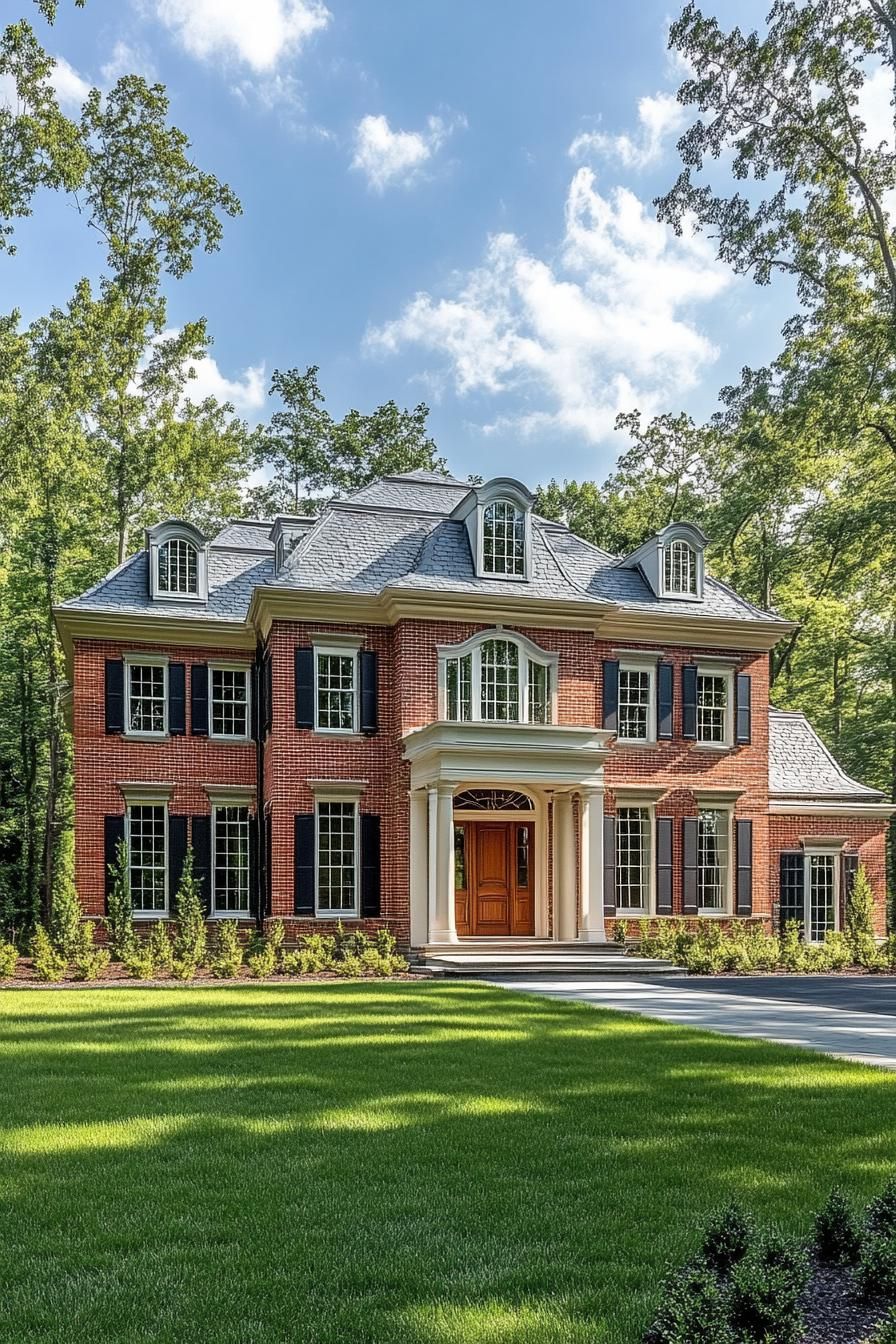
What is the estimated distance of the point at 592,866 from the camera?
70.7ft

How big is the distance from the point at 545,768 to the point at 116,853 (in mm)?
8591

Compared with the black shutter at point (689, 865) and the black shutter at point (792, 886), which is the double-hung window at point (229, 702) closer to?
the black shutter at point (689, 865)

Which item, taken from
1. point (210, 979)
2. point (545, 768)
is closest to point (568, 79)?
point (545, 768)

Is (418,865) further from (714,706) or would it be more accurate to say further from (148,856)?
(714,706)

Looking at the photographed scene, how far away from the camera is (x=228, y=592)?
24.1m

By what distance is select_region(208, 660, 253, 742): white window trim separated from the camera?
23.3 metres

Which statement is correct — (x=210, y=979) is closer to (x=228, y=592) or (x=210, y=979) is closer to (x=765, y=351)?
(x=228, y=592)

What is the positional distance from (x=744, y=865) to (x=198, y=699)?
12.1m

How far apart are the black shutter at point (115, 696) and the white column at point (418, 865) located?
240 inches

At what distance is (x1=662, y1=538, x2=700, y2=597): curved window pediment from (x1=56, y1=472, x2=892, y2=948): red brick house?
0.05m

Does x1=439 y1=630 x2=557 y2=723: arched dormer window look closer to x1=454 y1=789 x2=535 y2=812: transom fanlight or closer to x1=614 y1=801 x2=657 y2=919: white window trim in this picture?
x1=454 y1=789 x2=535 y2=812: transom fanlight

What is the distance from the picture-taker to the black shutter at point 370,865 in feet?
71.2

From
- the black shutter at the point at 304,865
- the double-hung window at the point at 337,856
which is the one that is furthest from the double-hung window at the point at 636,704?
the black shutter at the point at 304,865

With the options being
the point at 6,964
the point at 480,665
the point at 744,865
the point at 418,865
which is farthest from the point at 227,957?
the point at 744,865
